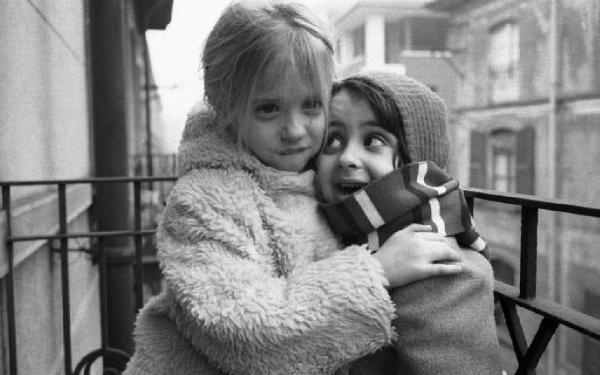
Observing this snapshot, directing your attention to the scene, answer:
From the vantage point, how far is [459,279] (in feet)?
2.76

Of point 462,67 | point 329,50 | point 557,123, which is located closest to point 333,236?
point 329,50

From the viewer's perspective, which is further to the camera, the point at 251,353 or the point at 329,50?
the point at 329,50

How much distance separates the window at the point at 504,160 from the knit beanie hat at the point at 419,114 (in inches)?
487

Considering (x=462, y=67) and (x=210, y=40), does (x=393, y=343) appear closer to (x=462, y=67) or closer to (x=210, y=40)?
(x=210, y=40)

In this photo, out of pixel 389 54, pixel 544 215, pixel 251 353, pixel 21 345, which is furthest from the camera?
pixel 544 215

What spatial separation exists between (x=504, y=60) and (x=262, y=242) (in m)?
13.5

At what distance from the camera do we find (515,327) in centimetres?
117

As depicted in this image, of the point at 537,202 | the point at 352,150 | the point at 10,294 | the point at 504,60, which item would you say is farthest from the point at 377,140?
the point at 504,60

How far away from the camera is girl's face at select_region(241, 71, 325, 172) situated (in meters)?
0.89

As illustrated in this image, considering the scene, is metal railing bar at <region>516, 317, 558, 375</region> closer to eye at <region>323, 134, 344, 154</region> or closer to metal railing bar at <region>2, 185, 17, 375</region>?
eye at <region>323, 134, 344, 154</region>

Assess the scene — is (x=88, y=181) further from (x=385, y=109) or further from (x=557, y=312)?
(x=557, y=312)

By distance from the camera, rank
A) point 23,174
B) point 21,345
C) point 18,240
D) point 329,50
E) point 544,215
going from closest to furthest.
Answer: point 329,50 → point 18,240 → point 21,345 → point 23,174 → point 544,215

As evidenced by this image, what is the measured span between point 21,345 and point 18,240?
1.48 ft

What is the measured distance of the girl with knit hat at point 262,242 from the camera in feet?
2.61
